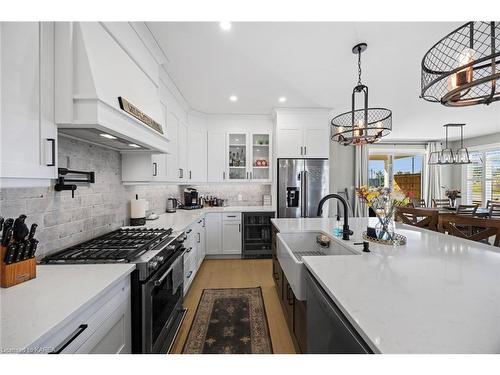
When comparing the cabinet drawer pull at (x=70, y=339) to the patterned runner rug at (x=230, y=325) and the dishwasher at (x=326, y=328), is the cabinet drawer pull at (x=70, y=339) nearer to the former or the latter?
the dishwasher at (x=326, y=328)

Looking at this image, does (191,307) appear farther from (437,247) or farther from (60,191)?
(437,247)

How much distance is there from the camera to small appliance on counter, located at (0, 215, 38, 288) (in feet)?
3.08

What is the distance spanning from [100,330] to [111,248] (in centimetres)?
62

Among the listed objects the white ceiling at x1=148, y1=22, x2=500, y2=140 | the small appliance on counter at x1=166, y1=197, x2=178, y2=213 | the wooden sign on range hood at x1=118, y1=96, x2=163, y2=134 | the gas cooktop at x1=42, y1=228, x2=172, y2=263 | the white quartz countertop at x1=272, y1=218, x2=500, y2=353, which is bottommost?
the gas cooktop at x1=42, y1=228, x2=172, y2=263

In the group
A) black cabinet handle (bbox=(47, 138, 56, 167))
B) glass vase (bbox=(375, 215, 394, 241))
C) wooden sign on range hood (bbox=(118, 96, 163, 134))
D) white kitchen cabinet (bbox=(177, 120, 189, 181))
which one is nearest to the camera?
black cabinet handle (bbox=(47, 138, 56, 167))

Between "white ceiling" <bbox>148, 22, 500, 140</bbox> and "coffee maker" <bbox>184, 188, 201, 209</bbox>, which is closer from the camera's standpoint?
"white ceiling" <bbox>148, 22, 500, 140</bbox>

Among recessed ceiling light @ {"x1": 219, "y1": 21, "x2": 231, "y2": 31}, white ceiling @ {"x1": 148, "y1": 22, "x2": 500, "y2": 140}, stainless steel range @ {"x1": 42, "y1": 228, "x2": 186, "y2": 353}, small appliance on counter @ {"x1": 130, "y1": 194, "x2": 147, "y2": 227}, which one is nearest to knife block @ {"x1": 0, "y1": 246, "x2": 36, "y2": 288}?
stainless steel range @ {"x1": 42, "y1": 228, "x2": 186, "y2": 353}

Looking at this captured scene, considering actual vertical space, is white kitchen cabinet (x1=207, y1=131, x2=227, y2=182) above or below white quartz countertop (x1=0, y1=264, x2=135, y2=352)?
above

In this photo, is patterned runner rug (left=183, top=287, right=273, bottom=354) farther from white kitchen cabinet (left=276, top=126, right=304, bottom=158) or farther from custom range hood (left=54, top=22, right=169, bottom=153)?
white kitchen cabinet (left=276, top=126, right=304, bottom=158)

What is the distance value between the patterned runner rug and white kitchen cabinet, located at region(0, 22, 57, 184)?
1690 mm

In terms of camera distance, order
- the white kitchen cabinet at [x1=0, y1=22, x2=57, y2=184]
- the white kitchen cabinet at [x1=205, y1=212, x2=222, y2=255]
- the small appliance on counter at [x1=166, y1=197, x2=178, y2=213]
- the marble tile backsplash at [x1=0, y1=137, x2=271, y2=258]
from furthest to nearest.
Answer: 1. the white kitchen cabinet at [x1=205, y1=212, x2=222, y2=255]
2. the small appliance on counter at [x1=166, y1=197, x2=178, y2=213]
3. the marble tile backsplash at [x1=0, y1=137, x2=271, y2=258]
4. the white kitchen cabinet at [x1=0, y1=22, x2=57, y2=184]

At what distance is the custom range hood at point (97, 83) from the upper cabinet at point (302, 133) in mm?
2668
